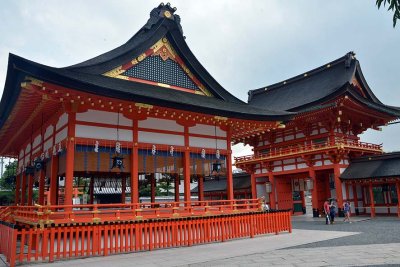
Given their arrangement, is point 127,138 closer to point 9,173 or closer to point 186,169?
point 186,169

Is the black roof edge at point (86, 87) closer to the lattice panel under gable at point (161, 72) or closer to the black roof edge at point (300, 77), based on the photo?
the lattice panel under gable at point (161, 72)

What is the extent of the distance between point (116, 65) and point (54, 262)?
897cm

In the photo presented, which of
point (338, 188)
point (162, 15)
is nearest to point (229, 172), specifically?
point (162, 15)

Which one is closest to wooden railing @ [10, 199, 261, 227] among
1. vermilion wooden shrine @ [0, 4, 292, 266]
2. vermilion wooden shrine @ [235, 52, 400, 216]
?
vermilion wooden shrine @ [0, 4, 292, 266]

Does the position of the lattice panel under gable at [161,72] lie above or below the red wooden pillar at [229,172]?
above

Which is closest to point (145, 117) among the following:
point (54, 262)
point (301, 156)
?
point (54, 262)

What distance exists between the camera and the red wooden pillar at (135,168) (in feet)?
44.7

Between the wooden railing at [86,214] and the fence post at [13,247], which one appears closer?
the fence post at [13,247]

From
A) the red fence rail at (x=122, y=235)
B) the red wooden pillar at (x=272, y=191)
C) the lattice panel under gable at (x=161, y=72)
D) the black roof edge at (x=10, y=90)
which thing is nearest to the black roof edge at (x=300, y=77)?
the red wooden pillar at (x=272, y=191)

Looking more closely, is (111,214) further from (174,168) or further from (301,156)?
(301,156)

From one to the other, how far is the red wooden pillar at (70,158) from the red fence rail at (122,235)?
164 centimetres

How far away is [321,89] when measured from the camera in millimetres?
31562

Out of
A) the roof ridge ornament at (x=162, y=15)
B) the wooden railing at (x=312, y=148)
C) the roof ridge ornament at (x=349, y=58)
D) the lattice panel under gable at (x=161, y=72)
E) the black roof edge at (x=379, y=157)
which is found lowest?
the black roof edge at (x=379, y=157)

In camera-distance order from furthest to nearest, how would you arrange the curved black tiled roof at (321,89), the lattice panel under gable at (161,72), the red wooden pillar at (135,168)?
the curved black tiled roof at (321,89)
the lattice panel under gable at (161,72)
the red wooden pillar at (135,168)
